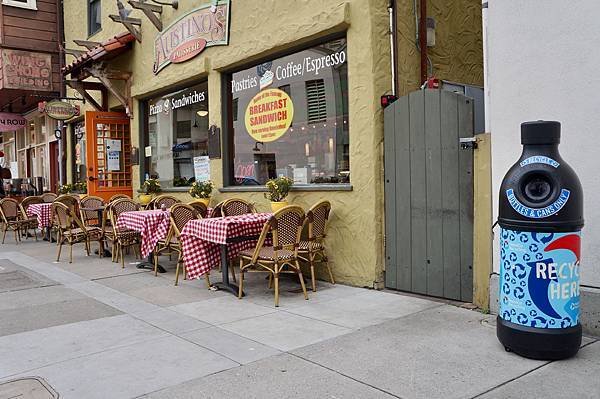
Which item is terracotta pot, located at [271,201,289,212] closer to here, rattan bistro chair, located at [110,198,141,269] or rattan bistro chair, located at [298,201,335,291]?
rattan bistro chair, located at [298,201,335,291]

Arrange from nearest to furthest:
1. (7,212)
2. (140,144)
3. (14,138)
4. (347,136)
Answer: (347,136) → (140,144) → (7,212) → (14,138)

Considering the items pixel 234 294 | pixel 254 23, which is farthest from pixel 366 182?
pixel 254 23

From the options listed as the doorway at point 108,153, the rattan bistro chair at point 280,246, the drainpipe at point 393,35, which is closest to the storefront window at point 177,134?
the doorway at point 108,153

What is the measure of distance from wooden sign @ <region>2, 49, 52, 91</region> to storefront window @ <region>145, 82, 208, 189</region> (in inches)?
155

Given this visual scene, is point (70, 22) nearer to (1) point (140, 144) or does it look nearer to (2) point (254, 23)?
(1) point (140, 144)

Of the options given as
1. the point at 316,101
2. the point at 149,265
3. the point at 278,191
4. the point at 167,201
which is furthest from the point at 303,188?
the point at 167,201

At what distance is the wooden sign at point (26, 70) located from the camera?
12688 millimetres

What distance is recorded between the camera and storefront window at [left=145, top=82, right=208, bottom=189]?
9.61 m

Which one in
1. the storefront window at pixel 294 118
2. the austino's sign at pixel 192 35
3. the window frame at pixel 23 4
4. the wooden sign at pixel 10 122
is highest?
the window frame at pixel 23 4

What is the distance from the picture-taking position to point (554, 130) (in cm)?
383

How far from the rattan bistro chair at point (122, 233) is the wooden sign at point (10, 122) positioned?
1059cm

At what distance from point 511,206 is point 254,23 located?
16.8 feet

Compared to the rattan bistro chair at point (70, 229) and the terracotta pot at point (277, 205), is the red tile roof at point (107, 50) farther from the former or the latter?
the terracotta pot at point (277, 205)

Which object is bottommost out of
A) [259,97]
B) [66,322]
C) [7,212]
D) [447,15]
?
[66,322]
